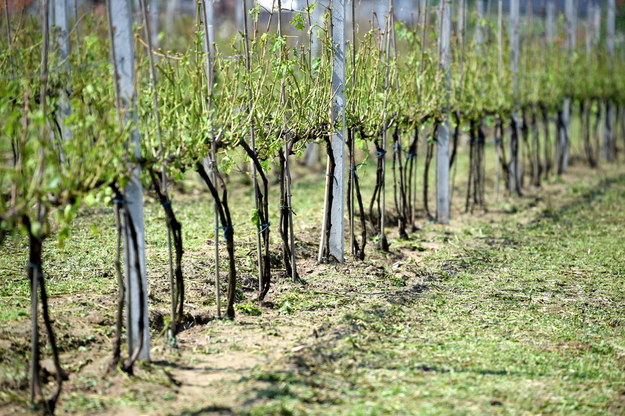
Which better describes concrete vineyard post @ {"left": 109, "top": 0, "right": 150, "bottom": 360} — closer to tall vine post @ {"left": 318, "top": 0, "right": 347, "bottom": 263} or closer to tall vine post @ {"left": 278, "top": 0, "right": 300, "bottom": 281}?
tall vine post @ {"left": 278, "top": 0, "right": 300, "bottom": 281}

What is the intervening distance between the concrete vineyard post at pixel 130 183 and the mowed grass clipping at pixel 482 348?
0.78 m

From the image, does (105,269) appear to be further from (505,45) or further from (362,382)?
(505,45)

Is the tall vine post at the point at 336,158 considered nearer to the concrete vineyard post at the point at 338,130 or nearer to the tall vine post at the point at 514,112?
the concrete vineyard post at the point at 338,130

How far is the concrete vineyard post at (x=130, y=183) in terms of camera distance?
171 inches

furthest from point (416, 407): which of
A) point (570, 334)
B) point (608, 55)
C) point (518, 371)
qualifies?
point (608, 55)

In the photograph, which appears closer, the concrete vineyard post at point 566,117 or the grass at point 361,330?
the grass at point 361,330

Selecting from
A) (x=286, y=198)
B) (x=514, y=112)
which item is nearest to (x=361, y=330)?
(x=286, y=198)

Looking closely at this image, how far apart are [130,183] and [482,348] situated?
93.6 inches

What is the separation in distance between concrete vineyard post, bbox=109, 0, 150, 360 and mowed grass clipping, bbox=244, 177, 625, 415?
0.78 meters

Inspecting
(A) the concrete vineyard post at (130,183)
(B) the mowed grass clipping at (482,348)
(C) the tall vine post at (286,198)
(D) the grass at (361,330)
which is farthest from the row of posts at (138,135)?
(B) the mowed grass clipping at (482,348)

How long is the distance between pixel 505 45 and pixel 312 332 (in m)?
7.72

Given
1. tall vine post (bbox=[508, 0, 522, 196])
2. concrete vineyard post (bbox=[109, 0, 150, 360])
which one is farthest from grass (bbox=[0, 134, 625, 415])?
tall vine post (bbox=[508, 0, 522, 196])

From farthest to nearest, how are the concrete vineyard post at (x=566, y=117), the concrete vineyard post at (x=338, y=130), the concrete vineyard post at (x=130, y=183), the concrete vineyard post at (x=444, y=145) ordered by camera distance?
1. the concrete vineyard post at (x=566, y=117)
2. the concrete vineyard post at (x=444, y=145)
3. the concrete vineyard post at (x=338, y=130)
4. the concrete vineyard post at (x=130, y=183)

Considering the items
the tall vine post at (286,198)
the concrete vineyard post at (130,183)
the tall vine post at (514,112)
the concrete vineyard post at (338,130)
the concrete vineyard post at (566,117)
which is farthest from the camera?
the concrete vineyard post at (566,117)
